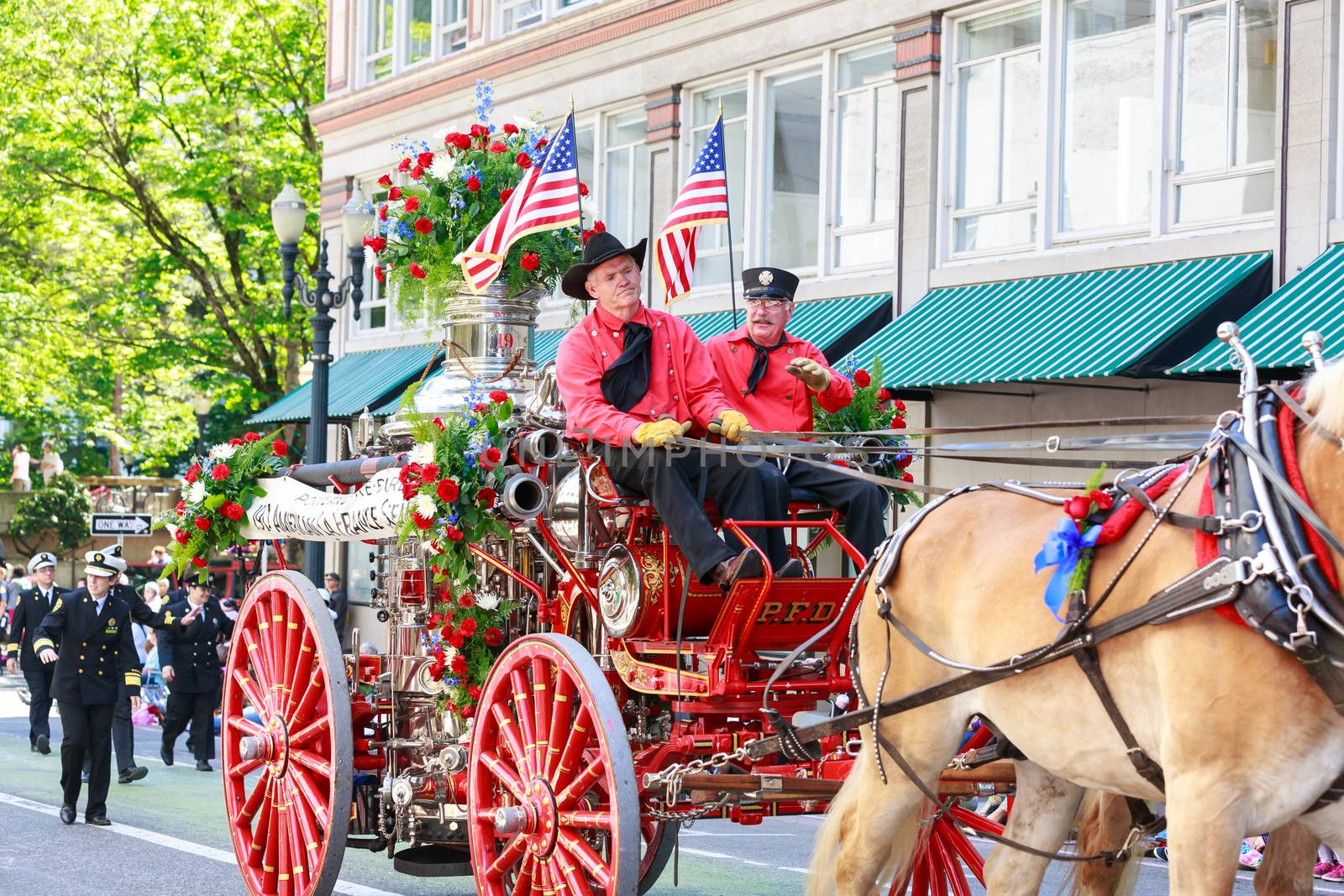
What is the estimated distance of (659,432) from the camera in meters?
6.35

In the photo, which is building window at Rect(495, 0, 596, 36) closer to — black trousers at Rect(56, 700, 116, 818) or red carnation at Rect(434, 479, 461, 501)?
black trousers at Rect(56, 700, 116, 818)

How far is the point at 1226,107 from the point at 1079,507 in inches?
415

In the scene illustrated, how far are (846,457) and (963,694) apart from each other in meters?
2.05

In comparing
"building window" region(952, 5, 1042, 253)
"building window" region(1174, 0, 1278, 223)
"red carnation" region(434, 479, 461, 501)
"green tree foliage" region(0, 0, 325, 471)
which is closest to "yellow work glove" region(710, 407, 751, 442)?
"red carnation" region(434, 479, 461, 501)

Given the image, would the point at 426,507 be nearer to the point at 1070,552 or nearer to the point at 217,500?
the point at 217,500

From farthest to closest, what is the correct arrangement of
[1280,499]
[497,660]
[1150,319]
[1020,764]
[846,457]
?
1. [1150,319]
2. [846,457]
3. [497,660]
4. [1020,764]
5. [1280,499]

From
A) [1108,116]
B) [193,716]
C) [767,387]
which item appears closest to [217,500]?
[767,387]

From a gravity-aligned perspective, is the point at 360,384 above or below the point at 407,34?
below

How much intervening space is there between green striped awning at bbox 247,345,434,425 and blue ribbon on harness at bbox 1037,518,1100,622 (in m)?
17.7

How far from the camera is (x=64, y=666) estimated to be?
12188mm

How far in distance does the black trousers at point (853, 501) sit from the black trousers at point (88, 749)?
6382 millimetres

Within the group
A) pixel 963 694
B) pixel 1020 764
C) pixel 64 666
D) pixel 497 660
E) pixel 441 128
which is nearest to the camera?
pixel 963 694

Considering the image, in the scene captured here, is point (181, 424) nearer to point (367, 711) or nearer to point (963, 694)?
point (367, 711)

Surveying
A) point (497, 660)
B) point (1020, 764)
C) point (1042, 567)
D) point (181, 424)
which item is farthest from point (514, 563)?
point (181, 424)
